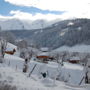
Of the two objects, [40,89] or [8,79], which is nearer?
[40,89]

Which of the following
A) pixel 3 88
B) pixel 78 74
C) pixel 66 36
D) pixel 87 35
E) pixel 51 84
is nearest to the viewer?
pixel 3 88

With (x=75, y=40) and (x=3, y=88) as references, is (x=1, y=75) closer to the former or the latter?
(x=3, y=88)

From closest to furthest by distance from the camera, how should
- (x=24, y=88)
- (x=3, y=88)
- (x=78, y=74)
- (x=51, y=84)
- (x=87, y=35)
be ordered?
(x=3, y=88) < (x=24, y=88) < (x=51, y=84) < (x=78, y=74) < (x=87, y=35)

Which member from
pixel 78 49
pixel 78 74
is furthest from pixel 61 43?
pixel 78 74

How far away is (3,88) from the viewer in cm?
1914

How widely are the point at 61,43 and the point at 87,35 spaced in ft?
81.5

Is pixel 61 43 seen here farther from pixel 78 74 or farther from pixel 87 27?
pixel 78 74

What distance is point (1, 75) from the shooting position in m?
24.2

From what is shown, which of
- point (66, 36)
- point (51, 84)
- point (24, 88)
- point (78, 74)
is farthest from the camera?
point (66, 36)

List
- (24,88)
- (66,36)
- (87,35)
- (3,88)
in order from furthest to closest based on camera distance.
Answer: (66,36), (87,35), (24,88), (3,88)

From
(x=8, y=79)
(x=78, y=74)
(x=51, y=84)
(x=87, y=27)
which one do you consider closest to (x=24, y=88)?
(x=8, y=79)

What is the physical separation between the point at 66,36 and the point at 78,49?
18935 mm

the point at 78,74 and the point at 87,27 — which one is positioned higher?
the point at 87,27

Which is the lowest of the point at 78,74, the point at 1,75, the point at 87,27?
the point at 78,74
